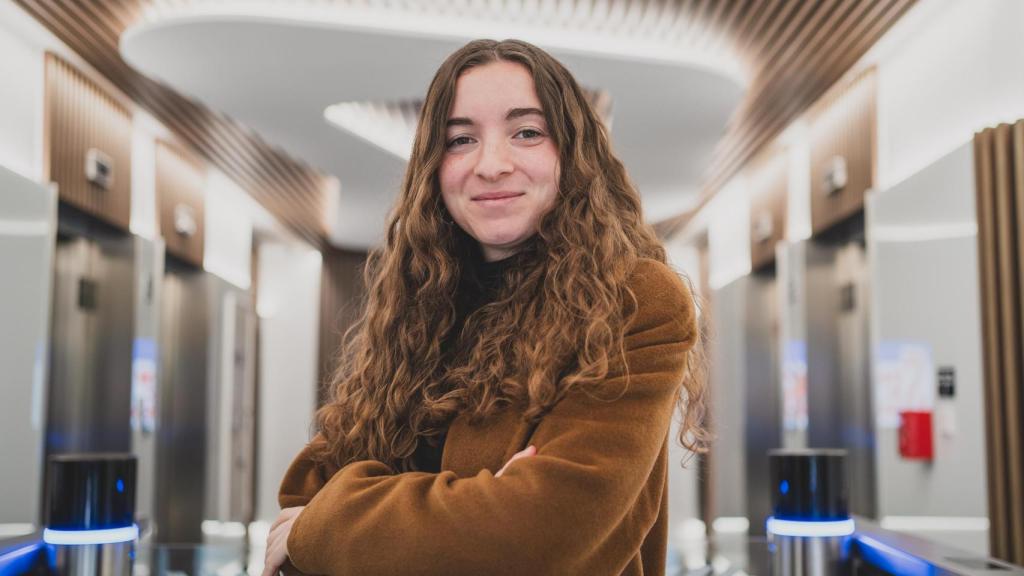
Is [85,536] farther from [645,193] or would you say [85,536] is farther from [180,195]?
[645,193]

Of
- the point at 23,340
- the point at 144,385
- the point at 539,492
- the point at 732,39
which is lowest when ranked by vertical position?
the point at 539,492

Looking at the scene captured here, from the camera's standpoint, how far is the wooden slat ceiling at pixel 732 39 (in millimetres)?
5090

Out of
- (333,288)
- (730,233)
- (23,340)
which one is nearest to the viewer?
(23,340)

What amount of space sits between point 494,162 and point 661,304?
0.29 m

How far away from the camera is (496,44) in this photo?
143 cm

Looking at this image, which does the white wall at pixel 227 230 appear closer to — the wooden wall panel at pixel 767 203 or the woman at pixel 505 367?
the wooden wall panel at pixel 767 203

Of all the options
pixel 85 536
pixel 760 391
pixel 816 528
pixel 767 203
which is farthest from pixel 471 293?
pixel 760 391

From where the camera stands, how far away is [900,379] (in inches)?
223

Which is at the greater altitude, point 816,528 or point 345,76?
point 345,76

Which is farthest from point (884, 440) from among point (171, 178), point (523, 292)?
point (171, 178)

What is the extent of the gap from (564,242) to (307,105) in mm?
5107

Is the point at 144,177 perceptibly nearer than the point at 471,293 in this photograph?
No

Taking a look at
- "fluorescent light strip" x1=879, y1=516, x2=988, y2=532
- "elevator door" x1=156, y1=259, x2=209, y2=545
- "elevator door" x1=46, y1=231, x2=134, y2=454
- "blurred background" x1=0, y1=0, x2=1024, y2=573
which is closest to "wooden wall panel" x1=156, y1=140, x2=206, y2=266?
"blurred background" x1=0, y1=0, x2=1024, y2=573

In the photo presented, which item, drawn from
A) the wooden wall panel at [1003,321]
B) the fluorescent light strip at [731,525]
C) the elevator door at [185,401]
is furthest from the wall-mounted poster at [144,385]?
the fluorescent light strip at [731,525]
